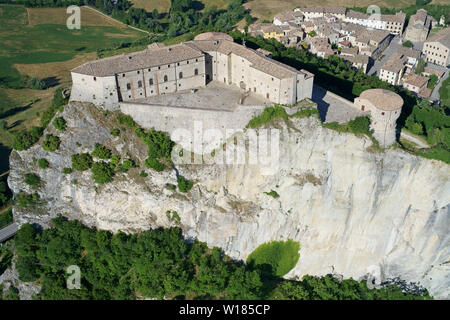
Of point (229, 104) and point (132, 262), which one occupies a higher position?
point (229, 104)

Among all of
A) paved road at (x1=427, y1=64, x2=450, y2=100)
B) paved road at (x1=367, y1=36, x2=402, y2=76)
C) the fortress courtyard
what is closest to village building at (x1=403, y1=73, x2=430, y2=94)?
paved road at (x1=427, y1=64, x2=450, y2=100)

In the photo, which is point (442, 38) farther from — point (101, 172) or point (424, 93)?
point (101, 172)

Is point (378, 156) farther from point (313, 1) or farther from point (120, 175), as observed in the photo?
point (313, 1)

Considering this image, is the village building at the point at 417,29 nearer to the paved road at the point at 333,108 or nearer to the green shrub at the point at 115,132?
the paved road at the point at 333,108

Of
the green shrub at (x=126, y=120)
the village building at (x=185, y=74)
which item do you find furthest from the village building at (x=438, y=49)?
the green shrub at (x=126, y=120)

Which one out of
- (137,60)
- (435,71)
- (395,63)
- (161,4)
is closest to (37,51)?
(161,4)

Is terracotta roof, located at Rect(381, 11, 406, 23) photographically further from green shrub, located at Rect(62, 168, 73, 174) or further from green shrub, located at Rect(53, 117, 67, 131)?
green shrub, located at Rect(62, 168, 73, 174)

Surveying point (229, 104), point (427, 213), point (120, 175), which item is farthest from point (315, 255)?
point (120, 175)
